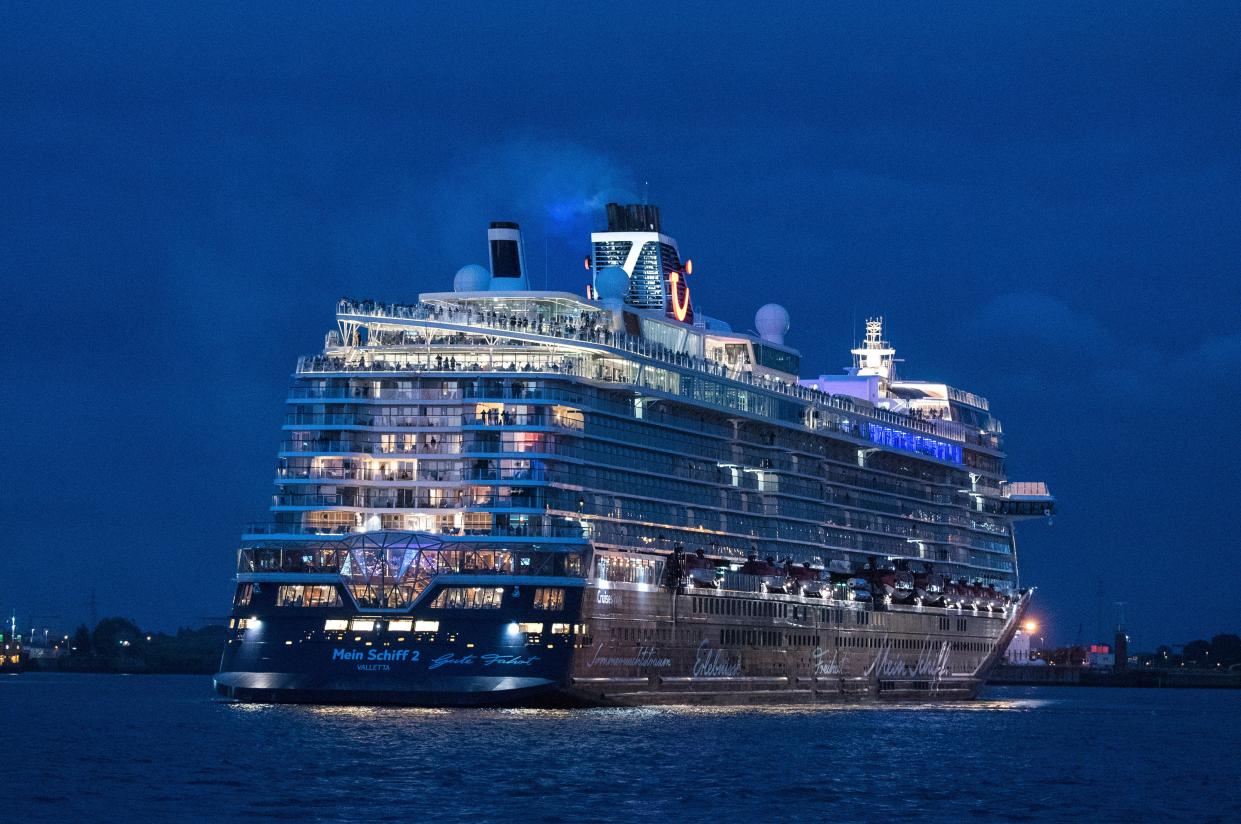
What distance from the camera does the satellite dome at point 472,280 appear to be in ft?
344

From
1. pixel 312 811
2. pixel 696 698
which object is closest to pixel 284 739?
pixel 312 811

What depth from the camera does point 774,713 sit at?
4126 inches

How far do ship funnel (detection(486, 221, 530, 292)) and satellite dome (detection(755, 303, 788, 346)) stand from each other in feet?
79.7

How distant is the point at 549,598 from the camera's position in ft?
300

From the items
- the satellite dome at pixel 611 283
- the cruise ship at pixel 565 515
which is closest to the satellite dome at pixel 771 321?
the cruise ship at pixel 565 515

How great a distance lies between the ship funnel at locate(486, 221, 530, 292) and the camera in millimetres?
105000

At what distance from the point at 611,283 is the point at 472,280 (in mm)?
6748

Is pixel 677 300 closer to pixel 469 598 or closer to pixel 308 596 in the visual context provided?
pixel 469 598

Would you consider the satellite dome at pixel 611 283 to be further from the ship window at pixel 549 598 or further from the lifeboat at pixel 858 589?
the lifeboat at pixel 858 589

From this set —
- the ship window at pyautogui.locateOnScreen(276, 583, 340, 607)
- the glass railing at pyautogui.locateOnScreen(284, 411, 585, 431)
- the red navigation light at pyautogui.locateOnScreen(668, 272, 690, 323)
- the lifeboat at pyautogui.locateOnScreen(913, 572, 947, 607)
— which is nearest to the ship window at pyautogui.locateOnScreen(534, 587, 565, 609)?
the glass railing at pyautogui.locateOnScreen(284, 411, 585, 431)

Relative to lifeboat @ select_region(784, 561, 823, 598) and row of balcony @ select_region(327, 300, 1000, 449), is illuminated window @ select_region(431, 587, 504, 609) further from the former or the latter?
lifeboat @ select_region(784, 561, 823, 598)

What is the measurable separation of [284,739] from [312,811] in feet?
64.3

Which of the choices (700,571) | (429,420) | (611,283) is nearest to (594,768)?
(429,420)

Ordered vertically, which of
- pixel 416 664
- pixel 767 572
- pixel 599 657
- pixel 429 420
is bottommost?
pixel 416 664
